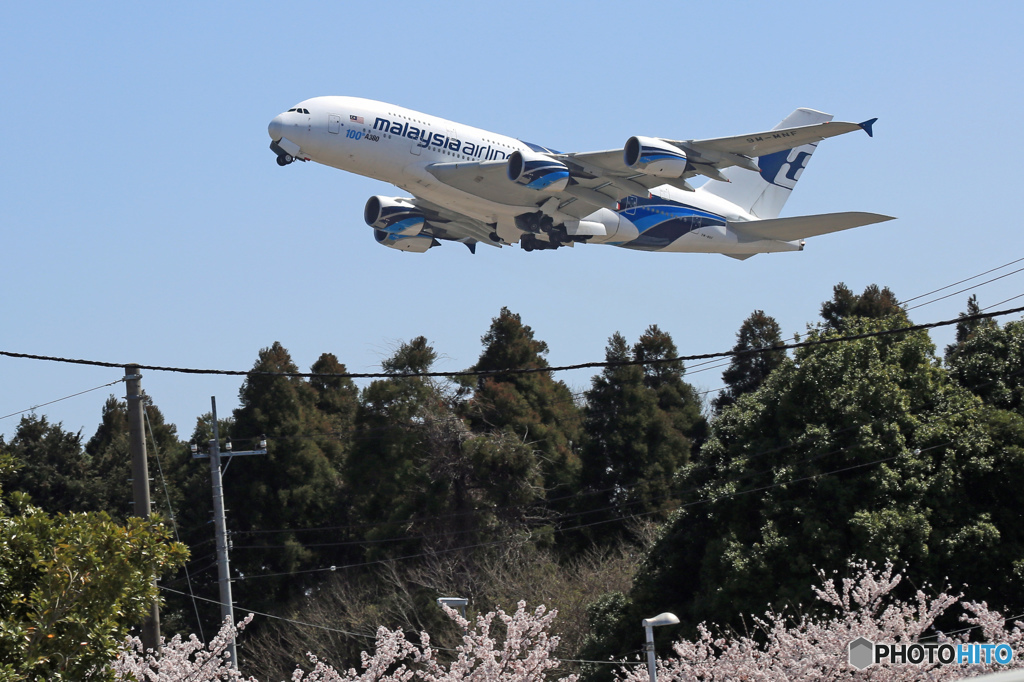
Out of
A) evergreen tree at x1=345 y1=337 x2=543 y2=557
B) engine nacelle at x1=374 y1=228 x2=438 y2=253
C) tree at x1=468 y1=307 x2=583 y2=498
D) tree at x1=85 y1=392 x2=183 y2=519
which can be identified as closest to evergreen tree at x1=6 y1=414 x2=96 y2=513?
tree at x1=85 y1=392 x2=183 y2=519

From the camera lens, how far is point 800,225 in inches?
1195

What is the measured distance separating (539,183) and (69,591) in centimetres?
1862

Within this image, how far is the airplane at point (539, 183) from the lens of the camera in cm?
2539

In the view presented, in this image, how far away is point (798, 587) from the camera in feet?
78.0

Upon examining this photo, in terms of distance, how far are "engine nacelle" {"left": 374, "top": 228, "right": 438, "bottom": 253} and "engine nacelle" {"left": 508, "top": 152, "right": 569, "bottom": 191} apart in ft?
18.4

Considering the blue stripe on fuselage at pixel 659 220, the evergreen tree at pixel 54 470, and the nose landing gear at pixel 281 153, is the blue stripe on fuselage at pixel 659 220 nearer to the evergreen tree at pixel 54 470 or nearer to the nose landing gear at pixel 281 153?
the nose landing gear at pixel 281 153

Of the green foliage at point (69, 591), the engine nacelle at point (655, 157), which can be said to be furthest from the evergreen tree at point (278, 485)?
the green foliage at point (69, 591)

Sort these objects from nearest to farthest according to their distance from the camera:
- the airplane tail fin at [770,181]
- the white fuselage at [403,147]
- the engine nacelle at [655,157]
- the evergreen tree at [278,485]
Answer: the white fuselage at [403,147], the engine nacelle at [655,157], the airplane tail fin at [770,181], the evergreen tree at [278,485]

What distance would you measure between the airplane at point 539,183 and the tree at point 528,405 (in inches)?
504

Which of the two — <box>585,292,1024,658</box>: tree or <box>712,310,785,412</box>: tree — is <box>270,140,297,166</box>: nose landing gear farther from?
<box>712,310,785,412</box>: tree

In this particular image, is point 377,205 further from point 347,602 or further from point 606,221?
point 347,602

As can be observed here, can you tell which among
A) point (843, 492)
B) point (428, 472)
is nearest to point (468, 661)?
point (843, 492)

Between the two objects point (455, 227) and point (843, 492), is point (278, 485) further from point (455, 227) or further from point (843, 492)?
point (843, 492)

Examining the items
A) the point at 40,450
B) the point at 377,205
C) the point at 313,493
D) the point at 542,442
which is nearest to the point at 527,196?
the point at 377,205
